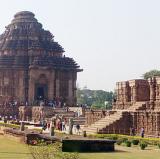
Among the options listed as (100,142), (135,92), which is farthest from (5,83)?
(100,142)

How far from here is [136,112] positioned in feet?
103

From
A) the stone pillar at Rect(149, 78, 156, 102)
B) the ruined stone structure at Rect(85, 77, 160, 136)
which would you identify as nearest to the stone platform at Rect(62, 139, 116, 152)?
the ruined stone structure at Rect(85, 77, 160, 136)

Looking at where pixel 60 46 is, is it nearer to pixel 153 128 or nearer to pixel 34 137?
pixel 153 128

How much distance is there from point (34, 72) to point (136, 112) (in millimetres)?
26087

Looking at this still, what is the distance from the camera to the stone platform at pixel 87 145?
20.0 metres

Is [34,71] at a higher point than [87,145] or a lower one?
higher

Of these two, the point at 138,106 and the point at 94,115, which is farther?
the point at 94,115

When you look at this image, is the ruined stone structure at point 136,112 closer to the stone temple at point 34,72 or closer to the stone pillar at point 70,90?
the stone temple at point 34,72

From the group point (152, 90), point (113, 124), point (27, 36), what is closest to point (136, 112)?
point (113, 124)

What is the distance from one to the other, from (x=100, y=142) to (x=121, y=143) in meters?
4.46

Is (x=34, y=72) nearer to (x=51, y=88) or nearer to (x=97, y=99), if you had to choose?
(x=51, y=88)

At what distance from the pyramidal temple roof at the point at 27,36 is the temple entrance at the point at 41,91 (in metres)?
4.46

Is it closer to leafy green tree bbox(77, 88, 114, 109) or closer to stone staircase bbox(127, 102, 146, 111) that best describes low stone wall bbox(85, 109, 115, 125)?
stone staircase bbox(127, 102, 146, 111)

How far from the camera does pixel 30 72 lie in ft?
184
